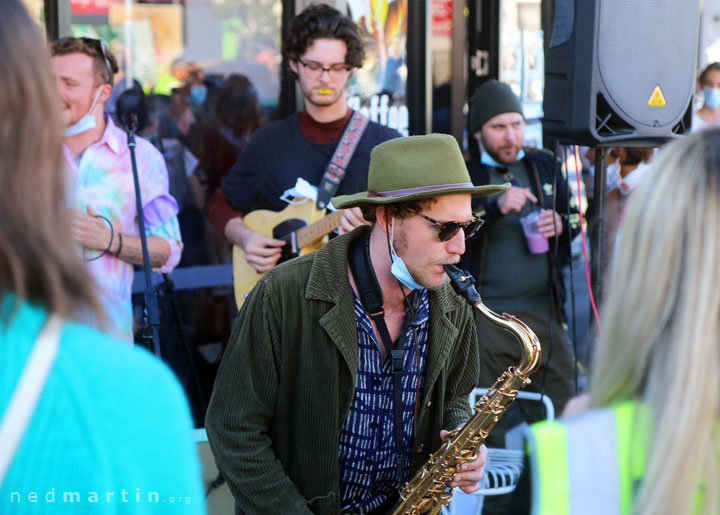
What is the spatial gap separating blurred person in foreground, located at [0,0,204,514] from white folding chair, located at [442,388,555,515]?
3067mm

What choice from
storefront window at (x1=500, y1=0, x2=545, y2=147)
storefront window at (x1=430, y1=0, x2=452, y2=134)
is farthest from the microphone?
storefront window at (x1=500, y1=0, x2=545, y2=147)

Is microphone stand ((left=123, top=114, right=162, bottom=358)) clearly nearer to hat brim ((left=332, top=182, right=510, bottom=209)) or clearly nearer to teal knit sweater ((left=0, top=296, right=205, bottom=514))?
hat brim ((left=332, top=182, right=510, bottom=209))

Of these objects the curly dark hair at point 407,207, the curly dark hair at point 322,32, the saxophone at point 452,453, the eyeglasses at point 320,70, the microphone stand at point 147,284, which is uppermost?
the curly dark hair at point 322,32

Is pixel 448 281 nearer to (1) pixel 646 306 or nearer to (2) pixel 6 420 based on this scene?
(1) pixel 646 306

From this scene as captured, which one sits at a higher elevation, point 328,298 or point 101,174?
point 101,174

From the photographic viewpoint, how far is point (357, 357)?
8.25 feet

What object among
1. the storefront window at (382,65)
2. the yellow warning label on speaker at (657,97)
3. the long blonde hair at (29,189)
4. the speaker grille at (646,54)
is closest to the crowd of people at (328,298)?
the long blonde hair at (29,189)

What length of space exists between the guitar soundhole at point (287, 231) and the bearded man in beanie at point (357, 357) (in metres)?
1.34

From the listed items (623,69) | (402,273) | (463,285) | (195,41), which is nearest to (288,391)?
(402,273)

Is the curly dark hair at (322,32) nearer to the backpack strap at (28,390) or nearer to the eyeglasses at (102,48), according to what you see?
the eyeglasses at (102,48)

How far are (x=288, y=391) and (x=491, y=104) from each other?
2.82 metres

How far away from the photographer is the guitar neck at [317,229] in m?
3.89

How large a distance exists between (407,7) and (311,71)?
1.50 m

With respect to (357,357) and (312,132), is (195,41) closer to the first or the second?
(312,132)
